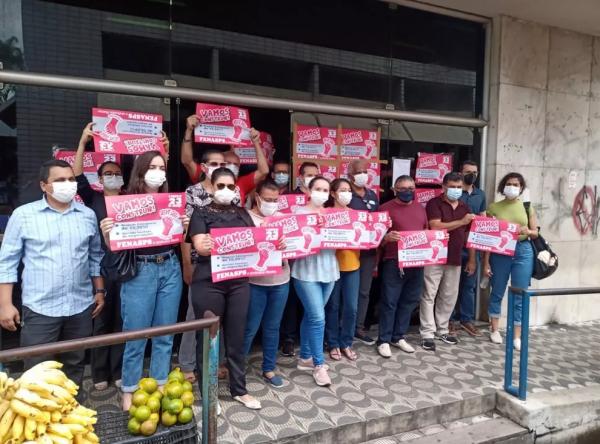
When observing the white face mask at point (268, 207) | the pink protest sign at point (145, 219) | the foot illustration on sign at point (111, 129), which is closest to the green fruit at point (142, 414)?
the pink protest sign at point (145, 219)

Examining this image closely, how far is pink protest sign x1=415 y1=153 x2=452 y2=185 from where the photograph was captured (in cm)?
573

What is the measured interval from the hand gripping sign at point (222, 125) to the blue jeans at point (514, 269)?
311 centimetres

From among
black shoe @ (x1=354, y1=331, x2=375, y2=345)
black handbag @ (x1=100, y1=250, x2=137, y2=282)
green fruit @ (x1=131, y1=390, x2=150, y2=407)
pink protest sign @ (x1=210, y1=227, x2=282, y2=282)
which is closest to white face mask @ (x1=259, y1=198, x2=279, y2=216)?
pink protest sign @ (x1=210, y1=227, x2=282, y2=282)

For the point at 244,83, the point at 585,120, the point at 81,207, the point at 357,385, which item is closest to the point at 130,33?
the point at 244,83

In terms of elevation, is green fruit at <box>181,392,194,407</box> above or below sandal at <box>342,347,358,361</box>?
above

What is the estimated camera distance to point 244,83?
470 cm

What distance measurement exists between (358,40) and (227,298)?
361 centimetres

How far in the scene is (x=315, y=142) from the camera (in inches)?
199

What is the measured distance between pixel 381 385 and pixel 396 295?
0.99 metres

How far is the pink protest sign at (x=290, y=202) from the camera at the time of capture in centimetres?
420

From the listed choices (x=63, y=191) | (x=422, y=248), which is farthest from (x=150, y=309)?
(x=422, y=248)

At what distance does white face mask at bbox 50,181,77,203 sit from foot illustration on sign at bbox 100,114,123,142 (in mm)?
942

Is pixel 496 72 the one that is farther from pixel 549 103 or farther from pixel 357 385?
pixel 357 385

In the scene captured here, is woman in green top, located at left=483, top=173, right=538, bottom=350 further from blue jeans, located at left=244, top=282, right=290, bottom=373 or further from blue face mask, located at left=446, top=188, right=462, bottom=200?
blue jeans, located at left=244, top=282, right=290, bottom=373
